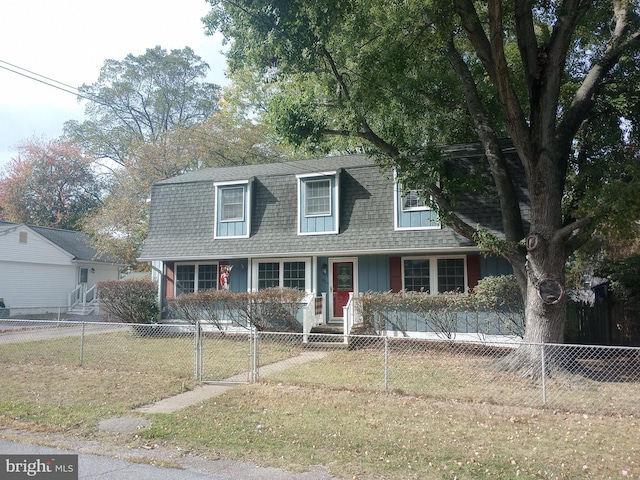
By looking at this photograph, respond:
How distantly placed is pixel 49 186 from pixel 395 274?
107 ft

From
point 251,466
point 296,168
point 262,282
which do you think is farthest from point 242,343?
point 251,466

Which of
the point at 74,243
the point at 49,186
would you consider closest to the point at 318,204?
the point at 74,243

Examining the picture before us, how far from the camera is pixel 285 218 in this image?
16656 millimetres

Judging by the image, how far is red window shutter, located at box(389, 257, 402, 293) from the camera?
1519cm

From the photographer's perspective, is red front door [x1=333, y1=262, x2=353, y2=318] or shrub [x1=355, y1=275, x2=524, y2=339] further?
red front door [x1=333, y1=262, x2=353, y2=318]

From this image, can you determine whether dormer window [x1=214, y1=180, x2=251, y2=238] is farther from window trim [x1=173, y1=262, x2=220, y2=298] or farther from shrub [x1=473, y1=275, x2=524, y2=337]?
shrub [x1=473, y1=275, x2=524, y2=337]

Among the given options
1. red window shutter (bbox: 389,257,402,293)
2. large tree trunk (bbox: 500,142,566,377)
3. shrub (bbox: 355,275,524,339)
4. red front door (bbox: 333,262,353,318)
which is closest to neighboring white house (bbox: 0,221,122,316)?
red front door (bbox: 333,262,353,318)

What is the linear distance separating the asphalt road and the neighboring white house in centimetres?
2344

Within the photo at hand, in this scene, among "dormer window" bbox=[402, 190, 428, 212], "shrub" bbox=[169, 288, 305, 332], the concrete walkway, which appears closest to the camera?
the concrete walkway

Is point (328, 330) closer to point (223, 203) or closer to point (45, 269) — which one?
point (223, 203)

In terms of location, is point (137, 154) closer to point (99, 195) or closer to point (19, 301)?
point (19, 301)

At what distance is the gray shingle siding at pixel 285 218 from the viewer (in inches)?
568

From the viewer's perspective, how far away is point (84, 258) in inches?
1149

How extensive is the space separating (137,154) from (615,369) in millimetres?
24198
